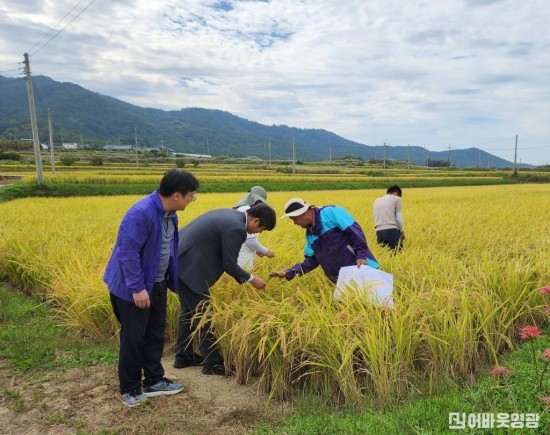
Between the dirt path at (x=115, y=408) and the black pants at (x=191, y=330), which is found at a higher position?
the black pants at (x=191, y=330)

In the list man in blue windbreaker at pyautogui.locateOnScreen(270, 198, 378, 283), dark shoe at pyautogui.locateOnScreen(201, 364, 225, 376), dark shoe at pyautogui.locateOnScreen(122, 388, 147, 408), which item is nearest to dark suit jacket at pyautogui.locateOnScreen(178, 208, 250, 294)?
man in blue windbreaker at pyautogui.locateOnScreen(270, 198, 378, 283)

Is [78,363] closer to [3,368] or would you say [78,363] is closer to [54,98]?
[3,368]

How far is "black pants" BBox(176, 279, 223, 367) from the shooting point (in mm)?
3457

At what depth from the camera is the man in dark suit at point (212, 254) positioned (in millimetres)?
3279

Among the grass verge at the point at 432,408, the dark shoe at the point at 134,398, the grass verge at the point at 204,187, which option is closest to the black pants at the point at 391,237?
the grass verge at the point at 432,408

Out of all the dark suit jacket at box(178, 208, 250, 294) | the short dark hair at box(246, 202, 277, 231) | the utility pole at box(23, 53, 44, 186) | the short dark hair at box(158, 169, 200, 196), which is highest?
the utility pole at box(23, 53, 44, 186)

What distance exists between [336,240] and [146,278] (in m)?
1.65

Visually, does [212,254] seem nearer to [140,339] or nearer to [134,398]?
[140,339]

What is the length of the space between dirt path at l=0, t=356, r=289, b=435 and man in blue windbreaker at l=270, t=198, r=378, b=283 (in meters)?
1.29

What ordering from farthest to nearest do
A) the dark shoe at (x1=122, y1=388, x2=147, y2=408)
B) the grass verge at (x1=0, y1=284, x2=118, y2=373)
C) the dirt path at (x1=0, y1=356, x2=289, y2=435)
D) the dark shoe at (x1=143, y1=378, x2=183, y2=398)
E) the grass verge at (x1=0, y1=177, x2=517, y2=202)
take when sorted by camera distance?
the grass verge at (x1=0, y1=177, x2=517, y2=202) < the grass verge at (x1=0, y1=284, x2=118, y2=373) < the dark shoe at (x1=143, y1=378, x2=183, y2=398) < the dark shoe at (x1=122, y1=388, x2=147, y2=408) < the dirt path at (x1=0, y1=356, x2=289, y2=435)

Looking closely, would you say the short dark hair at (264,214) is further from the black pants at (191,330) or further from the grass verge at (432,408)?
the grass verge at (432,408)

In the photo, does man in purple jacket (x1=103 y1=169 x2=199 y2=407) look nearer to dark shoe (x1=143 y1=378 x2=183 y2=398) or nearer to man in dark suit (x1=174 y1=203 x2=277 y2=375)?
dark shoe (x1=143 y1=378 x2=183 y2=398)

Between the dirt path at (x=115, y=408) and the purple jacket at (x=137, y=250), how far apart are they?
0.82 metres

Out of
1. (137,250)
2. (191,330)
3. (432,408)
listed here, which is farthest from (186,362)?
(432,408)
